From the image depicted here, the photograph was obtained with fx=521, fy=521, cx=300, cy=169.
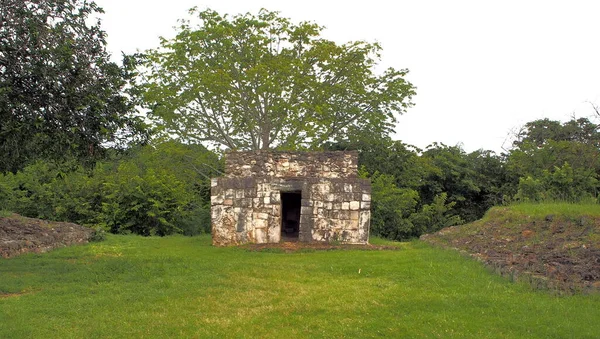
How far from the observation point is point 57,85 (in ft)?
27.7

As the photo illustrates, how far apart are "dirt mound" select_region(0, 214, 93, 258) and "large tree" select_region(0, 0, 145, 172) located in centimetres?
295

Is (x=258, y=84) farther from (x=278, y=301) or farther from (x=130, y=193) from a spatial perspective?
(x=278, y=301)

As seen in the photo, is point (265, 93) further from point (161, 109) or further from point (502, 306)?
point (502, 306)

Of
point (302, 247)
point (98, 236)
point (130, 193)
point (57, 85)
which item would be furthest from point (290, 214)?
point (57, 85)

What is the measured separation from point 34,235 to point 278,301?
880cm

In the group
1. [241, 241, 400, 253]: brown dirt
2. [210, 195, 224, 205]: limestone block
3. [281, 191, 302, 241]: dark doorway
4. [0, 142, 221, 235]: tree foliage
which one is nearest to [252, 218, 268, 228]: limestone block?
[241, 241, 400, 253]: brown dirt

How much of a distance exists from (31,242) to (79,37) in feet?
18.7

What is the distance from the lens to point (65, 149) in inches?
371

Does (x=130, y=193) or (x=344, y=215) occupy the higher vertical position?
(x=130, y=193)

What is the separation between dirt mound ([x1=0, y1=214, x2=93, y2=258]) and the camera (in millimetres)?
11772

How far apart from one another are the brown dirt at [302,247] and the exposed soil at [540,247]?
1836 mm

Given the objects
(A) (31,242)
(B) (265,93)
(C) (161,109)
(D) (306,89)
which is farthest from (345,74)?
(A) (31,242)

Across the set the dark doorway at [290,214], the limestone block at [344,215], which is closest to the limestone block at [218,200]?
the limestone block at [344,215]

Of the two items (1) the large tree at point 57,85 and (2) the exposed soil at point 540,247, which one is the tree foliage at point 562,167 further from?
(1) the large tree at point 57,85
